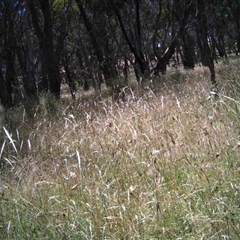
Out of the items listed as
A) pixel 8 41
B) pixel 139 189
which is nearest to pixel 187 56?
pixel 8 41

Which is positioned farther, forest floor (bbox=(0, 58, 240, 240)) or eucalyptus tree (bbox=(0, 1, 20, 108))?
eucalyptus tree (bbox=(0, 1, 20, 108))

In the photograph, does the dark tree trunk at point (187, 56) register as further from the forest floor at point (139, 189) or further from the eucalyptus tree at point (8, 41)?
the forest floor at point (139, 189)

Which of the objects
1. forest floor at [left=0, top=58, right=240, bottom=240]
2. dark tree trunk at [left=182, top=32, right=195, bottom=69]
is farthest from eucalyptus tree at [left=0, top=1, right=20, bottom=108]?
forest floor at [left=0, top=58, right=240, bottom=240]

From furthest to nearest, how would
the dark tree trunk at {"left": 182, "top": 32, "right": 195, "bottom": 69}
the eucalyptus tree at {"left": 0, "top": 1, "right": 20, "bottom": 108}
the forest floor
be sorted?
the dark tree trunk at {"left": 182, "top": 32, "right": 195, "bottom": 69} < the eucalyptus tree at {"left": 0, "top": 1, "right": 20, "bottom": 108} < the forest floor

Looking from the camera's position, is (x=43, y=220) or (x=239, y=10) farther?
(x=239, y=10)

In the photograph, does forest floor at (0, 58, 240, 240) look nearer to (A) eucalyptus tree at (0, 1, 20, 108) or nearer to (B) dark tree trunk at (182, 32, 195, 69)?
(B) dark tree trunk at (182, 32, 195, 69)

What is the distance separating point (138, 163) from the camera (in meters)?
2.51

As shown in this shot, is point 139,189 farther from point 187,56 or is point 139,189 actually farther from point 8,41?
point 8,41

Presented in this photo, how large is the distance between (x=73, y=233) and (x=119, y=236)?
0.25 metres

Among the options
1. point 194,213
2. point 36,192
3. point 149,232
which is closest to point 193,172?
point 194,213

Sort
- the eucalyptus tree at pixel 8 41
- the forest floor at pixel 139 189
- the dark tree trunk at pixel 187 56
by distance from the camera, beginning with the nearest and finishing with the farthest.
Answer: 1. the forest floor at pixel 139 189
2. the eucalyptus tree at pixel 8 41
3. the dark tree trunk at pixel 187 56

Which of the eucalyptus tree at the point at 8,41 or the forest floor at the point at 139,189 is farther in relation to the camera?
the eucalyptus tree at the point at 8,41

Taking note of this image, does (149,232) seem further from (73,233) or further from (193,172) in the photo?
(193,172)

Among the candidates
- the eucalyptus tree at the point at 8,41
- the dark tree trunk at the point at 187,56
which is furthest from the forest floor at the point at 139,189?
the eucalyptus tree at the point at 8,41
